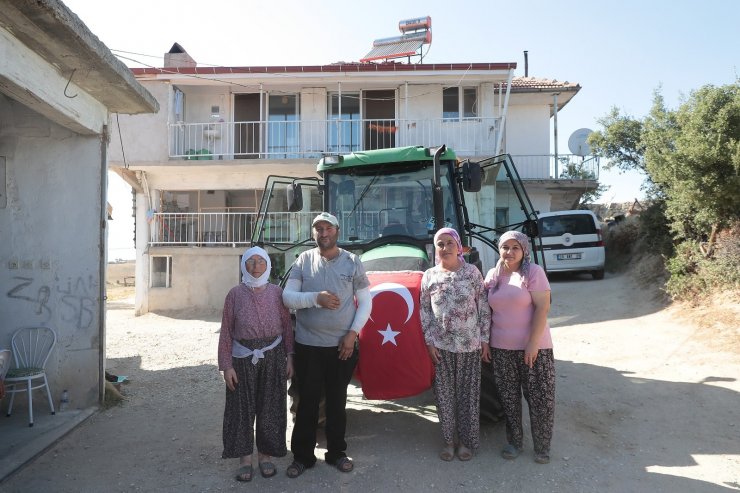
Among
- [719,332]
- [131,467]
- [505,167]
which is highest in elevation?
[505,167]

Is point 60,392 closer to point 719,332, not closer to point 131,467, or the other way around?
point 131,467

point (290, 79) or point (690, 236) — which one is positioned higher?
point (290, 79)

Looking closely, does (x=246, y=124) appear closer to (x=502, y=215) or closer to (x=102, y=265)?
(x=502, y=215)

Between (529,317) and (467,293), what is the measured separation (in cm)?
50

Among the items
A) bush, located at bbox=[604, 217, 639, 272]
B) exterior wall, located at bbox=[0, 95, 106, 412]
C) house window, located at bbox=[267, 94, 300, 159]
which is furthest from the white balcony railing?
bush, located at bbox=[604, 217, 639, 272]

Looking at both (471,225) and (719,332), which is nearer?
(471,225)

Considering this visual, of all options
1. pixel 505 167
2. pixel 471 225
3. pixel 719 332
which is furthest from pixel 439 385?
pixel 719 332

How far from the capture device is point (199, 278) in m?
13.5

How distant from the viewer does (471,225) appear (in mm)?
5473

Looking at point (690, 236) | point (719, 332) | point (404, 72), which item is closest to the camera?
point (719, 332)

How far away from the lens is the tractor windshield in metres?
5.23

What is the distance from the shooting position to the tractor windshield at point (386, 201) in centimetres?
523

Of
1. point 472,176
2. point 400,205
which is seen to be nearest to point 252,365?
point 400,205

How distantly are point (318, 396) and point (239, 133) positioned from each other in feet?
39.5
